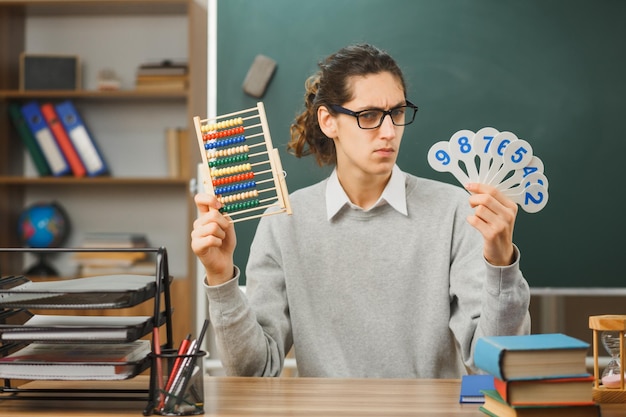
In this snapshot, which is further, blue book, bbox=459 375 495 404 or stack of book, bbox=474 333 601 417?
blue book, bbox=459 375 495 404

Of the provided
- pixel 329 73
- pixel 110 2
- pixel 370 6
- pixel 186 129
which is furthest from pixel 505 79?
pixel 110 2

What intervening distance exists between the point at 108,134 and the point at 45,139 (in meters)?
0.36

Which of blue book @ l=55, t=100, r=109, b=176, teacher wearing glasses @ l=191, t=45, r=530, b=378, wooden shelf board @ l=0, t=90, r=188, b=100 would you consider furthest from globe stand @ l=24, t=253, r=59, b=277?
teacher wearing glasses @ l=191, t=45, r=530, b=378

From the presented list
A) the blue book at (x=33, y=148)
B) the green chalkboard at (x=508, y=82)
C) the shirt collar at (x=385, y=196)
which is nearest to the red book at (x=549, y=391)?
the shirt collar at (x=385, y=196)

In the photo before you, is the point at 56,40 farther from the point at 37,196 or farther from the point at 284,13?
the point at 284,13

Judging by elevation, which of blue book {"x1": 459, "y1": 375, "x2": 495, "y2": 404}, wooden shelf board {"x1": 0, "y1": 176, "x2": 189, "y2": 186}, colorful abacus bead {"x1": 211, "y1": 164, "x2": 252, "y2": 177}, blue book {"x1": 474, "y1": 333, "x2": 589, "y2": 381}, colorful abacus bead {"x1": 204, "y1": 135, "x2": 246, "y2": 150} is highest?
colorful abacus bead {"x1": 204, "y1": 135, "x2": 246, "y2": 150}

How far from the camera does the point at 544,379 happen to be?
1.11 metres

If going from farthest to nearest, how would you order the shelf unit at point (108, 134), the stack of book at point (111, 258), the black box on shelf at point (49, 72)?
the shelf unit at point (108, 134) → the black box on shelf at point (49, 72) → the stack of book at point (111, 258)

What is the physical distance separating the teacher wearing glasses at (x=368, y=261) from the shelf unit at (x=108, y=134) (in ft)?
6.77

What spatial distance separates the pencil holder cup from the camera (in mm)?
1246

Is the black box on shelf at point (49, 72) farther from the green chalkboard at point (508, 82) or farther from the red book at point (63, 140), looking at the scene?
the green chalkboard at point (508, 82)

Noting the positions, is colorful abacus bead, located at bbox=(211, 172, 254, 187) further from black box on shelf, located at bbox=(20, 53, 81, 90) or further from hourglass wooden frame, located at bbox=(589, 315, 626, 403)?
black box on shelf, located at bbox=(20, 53, 81, 90)

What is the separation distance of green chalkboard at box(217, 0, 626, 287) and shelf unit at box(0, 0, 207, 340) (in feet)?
2.97

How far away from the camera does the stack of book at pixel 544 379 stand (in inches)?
43.8
